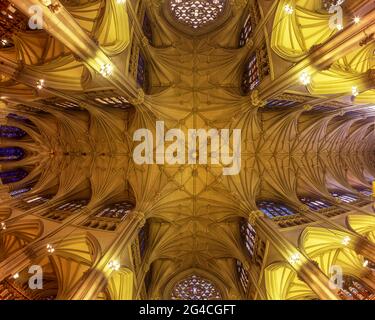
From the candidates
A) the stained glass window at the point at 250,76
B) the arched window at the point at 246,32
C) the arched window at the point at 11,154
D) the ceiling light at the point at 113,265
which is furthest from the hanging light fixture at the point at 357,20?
the arched window at the point at 11,154

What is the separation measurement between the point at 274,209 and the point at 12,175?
16865mm

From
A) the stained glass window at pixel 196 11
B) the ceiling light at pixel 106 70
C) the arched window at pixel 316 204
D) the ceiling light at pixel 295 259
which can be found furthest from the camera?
the stained glass window at pixel 196 11

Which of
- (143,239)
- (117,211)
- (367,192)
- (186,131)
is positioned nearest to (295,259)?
(143,239)

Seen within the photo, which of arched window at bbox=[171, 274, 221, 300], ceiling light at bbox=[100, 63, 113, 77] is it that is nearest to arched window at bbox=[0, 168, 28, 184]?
ceiling light at bbox=[100, 63, 113, 77]

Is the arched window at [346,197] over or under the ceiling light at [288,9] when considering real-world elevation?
under

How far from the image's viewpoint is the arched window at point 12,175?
1736 cm

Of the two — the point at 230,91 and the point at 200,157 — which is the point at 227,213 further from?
the point at 230,91

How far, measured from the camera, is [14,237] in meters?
16.1

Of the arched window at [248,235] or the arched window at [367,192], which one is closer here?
the arched window at [248,235]

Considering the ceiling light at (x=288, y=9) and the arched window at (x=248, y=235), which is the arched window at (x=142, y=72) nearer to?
the ceiling light at (x=288, y=9)

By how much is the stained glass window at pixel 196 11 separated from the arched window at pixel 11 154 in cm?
1383

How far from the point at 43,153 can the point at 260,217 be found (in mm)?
14770

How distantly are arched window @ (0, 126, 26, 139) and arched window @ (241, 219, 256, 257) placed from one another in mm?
16258

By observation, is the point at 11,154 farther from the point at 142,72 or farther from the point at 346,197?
the point at 346,197
